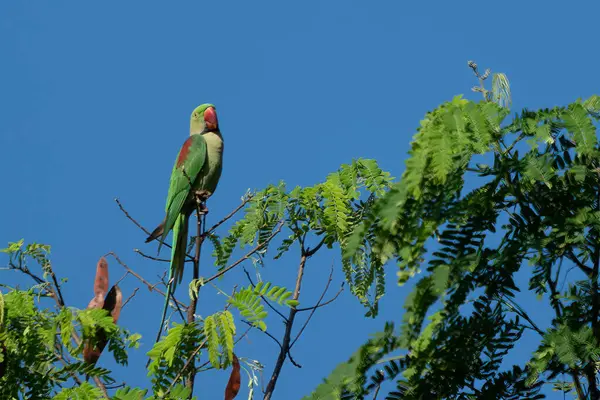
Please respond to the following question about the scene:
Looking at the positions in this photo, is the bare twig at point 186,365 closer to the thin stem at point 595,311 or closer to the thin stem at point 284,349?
the thin stem at point 284,349

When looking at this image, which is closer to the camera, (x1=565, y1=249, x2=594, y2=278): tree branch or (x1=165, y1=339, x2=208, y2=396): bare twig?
(x1=565, y1=249, x2=594, y2=278): tree branch

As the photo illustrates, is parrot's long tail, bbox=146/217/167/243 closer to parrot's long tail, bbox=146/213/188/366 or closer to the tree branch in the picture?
parrot's long tail, bbox=146/213/188/366

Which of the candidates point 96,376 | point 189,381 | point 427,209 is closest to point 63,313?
point 96,376

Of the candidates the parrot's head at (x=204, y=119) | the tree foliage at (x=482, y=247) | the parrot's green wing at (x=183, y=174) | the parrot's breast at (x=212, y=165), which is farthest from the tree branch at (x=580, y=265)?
the parrot's head at (x=204, y=119)

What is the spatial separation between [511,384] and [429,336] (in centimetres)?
40

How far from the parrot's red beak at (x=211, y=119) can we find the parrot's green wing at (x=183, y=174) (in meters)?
0.31

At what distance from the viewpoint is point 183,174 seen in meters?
5.81

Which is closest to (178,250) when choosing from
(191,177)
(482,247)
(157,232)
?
(157,232)

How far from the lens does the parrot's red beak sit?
6.98m

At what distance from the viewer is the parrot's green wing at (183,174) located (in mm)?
5926

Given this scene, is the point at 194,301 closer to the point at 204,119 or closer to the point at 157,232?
the point at 157,232

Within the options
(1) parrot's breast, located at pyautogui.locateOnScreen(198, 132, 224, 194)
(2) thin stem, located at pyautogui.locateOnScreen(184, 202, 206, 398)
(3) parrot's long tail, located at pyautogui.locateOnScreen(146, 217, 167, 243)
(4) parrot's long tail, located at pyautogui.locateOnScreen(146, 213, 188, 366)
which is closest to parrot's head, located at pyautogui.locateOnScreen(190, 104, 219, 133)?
(1) parrot's breast, located at pyautogui.locateOnScreen(198, 132, 224, 194)

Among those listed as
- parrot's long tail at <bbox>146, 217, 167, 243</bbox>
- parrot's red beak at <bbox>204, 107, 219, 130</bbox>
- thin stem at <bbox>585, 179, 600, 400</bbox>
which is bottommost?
thin stem at <bbox>585, 179, 600, 400</bbox>

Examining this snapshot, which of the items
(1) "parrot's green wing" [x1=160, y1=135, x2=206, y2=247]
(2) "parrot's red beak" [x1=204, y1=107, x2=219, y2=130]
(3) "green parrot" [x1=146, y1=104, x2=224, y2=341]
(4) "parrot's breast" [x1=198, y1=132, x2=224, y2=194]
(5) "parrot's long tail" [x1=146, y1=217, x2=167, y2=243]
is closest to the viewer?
(5) "parrot's long tail" [x1=146, y1=217, x2=167, y2=243]
